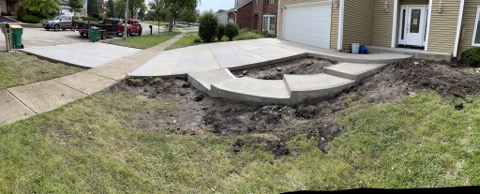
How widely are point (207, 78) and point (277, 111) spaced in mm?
3045

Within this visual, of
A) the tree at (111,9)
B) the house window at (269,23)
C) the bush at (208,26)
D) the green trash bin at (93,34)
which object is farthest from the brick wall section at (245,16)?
the tree at (111,9)

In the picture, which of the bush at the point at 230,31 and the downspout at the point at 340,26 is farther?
the bush at the point at 230,31

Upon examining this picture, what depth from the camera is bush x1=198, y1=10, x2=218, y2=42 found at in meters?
22.3

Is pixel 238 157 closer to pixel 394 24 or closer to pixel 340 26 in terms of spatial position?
pixel 340 26

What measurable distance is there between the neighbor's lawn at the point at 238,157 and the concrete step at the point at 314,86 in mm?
1313

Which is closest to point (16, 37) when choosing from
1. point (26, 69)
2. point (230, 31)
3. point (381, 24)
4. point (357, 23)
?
point (26, 69)

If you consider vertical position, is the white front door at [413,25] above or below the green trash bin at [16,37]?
above

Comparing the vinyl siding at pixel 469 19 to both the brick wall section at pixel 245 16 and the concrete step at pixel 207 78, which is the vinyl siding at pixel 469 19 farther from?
the brick wall section at pixel 245 16

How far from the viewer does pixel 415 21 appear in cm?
1389

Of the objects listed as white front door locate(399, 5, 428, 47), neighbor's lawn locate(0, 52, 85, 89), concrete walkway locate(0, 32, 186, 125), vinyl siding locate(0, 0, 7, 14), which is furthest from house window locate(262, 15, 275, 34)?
vinyl siding locate(0, 0, 7, 14)

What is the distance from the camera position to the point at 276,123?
651 cm

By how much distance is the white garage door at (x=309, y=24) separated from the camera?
49.8 feet

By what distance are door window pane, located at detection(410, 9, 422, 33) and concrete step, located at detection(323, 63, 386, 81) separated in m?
5.65

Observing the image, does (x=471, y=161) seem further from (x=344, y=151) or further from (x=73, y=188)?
(x=73, y=188)
